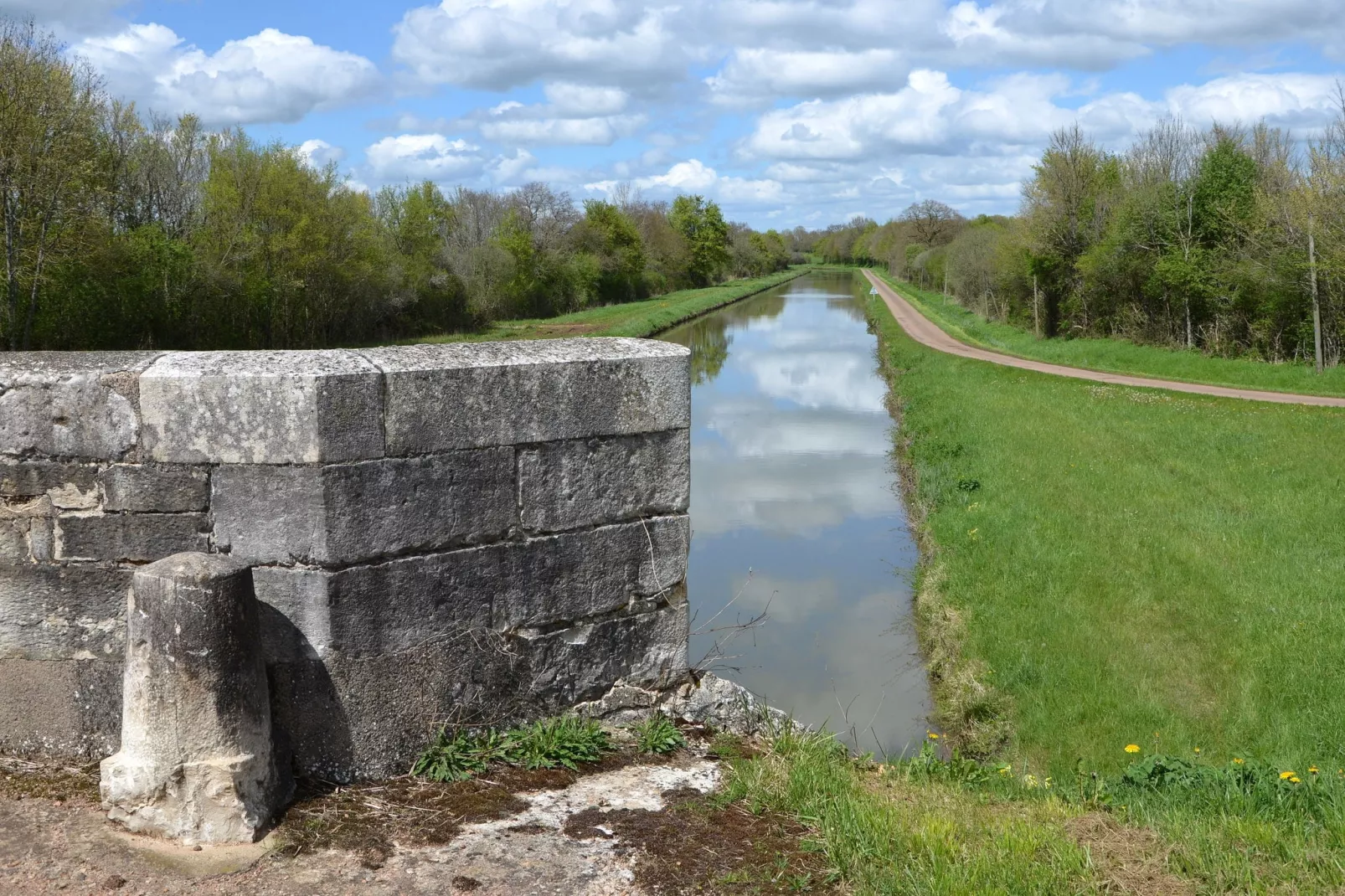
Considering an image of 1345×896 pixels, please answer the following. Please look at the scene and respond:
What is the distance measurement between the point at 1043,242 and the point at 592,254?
97.3ft

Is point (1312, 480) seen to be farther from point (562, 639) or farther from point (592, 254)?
point (592, 254)

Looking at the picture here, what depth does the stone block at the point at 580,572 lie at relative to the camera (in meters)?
3.66

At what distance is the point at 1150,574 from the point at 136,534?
941cm

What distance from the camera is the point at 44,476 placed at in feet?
11.0

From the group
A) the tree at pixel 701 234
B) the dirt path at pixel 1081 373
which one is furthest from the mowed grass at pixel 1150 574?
the tree at pixel 701 234

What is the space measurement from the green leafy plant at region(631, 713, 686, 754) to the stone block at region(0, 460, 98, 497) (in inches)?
75.3

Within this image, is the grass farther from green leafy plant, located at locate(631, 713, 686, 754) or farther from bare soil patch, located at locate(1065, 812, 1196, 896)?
green leafy plant, located at locate(631, 713, 686, 754)

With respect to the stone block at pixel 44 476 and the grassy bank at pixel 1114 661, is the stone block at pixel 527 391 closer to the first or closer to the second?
the stone block at pixel 44 476

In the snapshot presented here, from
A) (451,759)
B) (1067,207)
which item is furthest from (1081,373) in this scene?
(451,759)

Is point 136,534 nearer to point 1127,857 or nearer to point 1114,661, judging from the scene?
point 1127,857

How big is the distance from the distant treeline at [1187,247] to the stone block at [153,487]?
2359 centimetres

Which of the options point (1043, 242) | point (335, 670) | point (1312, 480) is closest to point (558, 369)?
point (335, 670)

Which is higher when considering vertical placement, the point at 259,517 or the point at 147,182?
the point at 147,182

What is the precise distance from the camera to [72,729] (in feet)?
11.3
